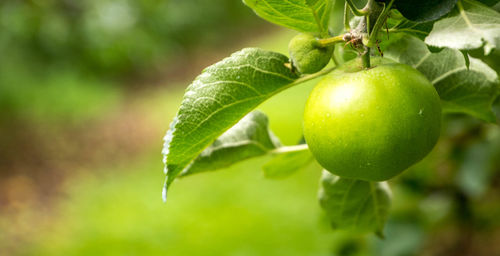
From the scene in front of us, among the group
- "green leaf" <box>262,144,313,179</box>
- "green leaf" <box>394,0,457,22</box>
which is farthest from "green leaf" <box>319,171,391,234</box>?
"green leaf" <box>394,0,457,22</box>

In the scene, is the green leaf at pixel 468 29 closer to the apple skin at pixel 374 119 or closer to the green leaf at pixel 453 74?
the apple skin at pixel 374 119

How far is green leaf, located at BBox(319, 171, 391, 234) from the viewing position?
74 centimetres

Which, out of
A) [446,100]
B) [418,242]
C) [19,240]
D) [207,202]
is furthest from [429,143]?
[19,240]

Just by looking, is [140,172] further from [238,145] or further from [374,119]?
[374,119]

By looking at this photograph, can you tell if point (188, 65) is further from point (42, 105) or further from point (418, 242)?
point (418, 242)

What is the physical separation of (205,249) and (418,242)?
5.71 feet

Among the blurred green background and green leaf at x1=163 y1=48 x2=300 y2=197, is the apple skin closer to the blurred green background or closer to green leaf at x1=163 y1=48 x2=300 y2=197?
green leaf at x1=163 y1=48 x2=300 y2=197

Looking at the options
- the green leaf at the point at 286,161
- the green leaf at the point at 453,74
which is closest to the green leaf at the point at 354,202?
the green leaf at the point at 286,161

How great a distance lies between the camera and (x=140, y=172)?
14.4 ft

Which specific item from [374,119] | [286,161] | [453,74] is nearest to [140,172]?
[286,161]

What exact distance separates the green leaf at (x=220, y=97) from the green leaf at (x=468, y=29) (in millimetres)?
179

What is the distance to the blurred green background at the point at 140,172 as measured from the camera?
1623 mm

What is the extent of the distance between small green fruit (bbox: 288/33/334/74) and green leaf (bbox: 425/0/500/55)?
117mm

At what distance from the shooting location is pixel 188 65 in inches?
319
